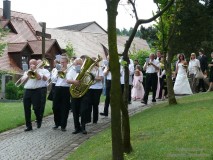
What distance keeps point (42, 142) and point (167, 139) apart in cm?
Answer: 372

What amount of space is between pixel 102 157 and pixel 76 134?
4382mm

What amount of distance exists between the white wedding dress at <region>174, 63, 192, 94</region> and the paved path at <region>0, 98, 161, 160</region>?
6.73m

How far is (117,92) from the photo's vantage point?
24.8 ft

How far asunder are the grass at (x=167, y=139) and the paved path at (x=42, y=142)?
0.58 meters

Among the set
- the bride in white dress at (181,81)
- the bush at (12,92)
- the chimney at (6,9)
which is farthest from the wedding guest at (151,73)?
the chimney at (6,9)

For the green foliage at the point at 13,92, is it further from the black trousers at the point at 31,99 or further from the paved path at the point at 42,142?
the black trousers at the point at 31,99

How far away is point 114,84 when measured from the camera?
7531mm

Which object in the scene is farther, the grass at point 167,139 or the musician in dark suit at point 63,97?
the musician in dark suit at point 63,97

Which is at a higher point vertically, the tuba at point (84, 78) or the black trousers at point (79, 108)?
the tuba at point (84, 78)

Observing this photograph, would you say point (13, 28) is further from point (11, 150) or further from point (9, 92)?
point (11, 150)

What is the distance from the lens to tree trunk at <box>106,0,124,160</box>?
750 cm

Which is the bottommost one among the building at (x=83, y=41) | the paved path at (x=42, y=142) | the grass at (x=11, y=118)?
the paved path at (x=42, y=142)

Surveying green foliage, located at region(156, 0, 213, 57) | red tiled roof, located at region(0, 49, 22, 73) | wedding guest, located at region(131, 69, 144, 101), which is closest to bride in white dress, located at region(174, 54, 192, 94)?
wedding guest, located at region(131, 69, 144, 101)

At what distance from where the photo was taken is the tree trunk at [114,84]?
750 cm
